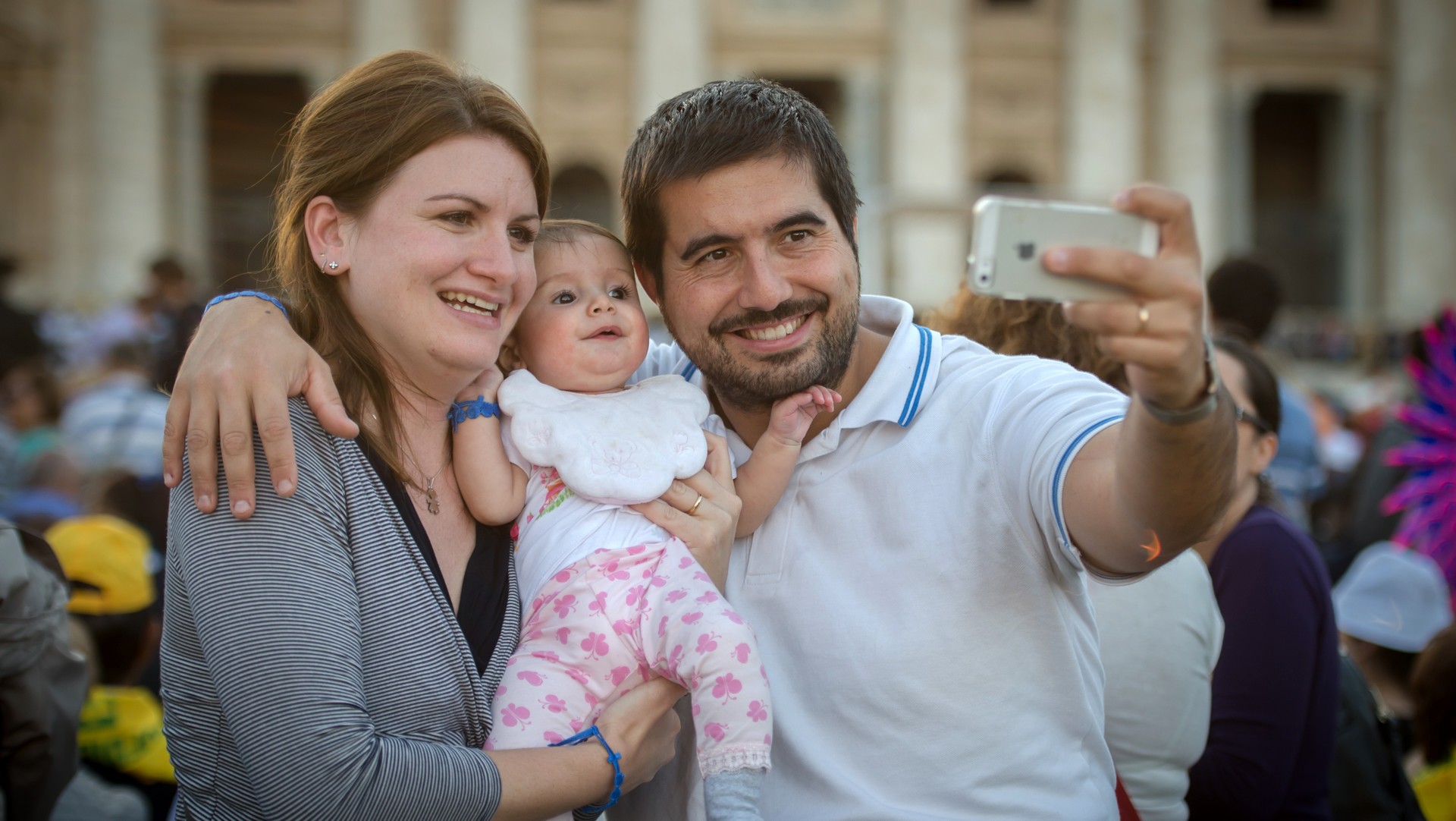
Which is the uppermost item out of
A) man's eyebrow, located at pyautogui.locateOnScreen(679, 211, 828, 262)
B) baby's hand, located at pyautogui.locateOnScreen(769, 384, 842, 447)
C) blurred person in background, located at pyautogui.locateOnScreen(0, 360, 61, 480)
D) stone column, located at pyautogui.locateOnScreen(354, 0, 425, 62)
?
stone column, located at pyautogui.locateOnScreen(354, 0, 425, 62)

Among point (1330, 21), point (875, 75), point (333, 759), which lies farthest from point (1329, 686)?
point (1330, 21)

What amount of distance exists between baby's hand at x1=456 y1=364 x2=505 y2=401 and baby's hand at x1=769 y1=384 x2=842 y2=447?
0.55 meters

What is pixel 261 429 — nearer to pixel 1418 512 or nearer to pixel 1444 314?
pixel 1418 512

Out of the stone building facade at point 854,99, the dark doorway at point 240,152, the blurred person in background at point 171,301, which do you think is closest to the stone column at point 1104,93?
the stone building facade at point 854,99

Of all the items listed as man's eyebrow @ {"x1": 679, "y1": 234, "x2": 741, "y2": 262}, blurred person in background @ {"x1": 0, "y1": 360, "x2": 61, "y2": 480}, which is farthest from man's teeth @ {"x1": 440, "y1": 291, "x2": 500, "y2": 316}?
blurred person in background @ {"x1": 0, "y1": 360, "x2": 61, "y2": 480}

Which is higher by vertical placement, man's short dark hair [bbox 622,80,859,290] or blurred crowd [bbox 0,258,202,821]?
man's short dark hair [bbox 622,80,859,290]

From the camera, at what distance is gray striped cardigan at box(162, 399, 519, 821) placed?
1754 millimetres

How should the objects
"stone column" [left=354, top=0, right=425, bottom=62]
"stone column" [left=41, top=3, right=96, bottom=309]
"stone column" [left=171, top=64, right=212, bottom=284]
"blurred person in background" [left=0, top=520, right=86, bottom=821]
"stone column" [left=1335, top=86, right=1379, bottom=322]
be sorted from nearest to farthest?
"blurred person in background" [left=0, top=520, right=86, bottom=821] → "stone column" [left=41, top=3, right=96, bottom=309] → "stone column" [left=354, top=0, right=425, bottom=62] → "stone column" [left=171, top=64, right=212, bottom=284] → "stone column" [left=1335, top=86, right=1379, bottom=322]

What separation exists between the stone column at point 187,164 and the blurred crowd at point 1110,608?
15.8m

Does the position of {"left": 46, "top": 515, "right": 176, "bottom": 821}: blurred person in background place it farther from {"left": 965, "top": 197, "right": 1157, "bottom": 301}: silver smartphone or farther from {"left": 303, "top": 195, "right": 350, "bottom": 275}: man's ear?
{"left": 965, "top": 197, "right": 1157, "bottom": 301}: silver smartphone

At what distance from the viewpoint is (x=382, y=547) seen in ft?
6.48

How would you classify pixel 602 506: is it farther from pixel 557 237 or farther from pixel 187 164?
pixel 187 164

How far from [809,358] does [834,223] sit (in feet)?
0.95

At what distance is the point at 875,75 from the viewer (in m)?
23.2
